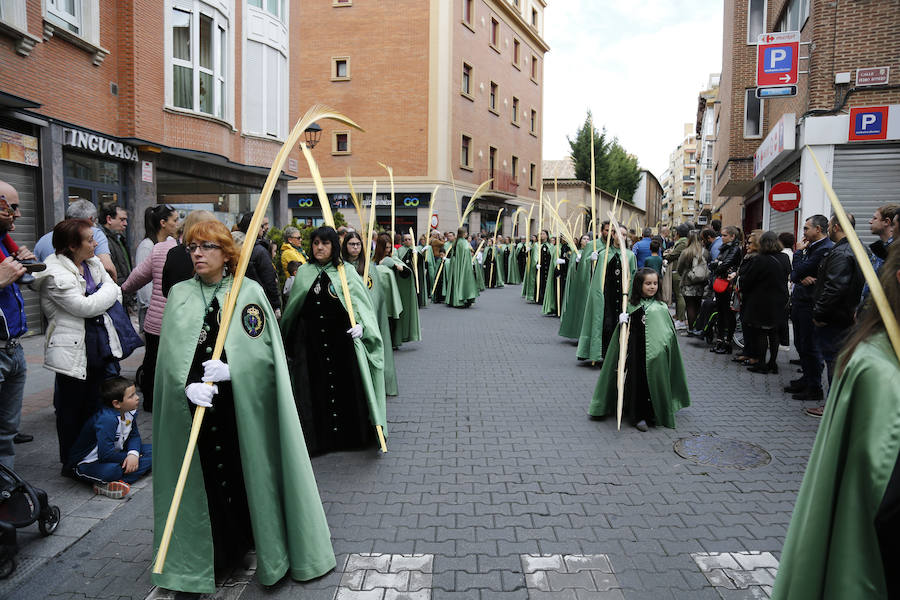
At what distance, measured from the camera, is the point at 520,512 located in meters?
4.16

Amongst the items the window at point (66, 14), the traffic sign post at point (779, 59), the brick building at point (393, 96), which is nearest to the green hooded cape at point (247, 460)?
the window at point (66, 14)

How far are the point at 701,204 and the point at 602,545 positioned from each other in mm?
71594

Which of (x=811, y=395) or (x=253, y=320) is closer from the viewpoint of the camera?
(x=253, y=320)

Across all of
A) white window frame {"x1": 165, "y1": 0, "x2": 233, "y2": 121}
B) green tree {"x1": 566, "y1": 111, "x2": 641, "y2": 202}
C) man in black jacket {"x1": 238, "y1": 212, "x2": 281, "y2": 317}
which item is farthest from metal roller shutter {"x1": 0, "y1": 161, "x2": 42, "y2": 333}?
green tree {"x1": 566, "y1": 111, "x2": 641, "y2": 202}

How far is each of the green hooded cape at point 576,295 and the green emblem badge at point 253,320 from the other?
769cm

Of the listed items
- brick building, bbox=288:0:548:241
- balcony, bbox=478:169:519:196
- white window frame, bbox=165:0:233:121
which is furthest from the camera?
balcony, bbox=478:169:519:196

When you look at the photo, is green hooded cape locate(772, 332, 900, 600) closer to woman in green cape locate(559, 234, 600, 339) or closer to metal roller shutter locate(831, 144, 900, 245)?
woman in green cape locate(559, 234, 600, 339)

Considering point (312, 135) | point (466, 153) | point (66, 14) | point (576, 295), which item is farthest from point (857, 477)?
point (466, 153)

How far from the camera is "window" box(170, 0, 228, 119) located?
1484 cm

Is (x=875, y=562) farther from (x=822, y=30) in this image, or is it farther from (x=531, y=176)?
(x=531, y=176)

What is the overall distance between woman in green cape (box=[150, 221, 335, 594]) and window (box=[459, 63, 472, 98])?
30113 mm

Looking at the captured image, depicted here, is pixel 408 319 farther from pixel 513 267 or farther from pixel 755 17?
pixel 755 17

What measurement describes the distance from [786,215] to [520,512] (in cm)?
1618

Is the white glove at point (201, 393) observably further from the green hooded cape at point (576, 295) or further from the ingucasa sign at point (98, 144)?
the ingucasa sign at point (98, 144)
